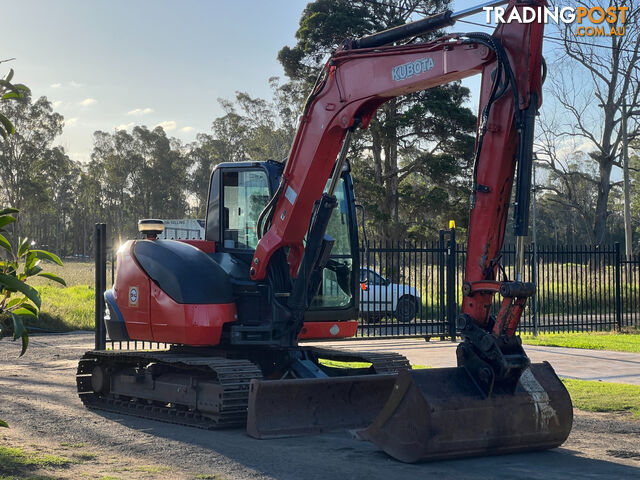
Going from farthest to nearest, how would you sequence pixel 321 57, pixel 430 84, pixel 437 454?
pixel 321 57 → pixel 430 84 → pixel 437 454

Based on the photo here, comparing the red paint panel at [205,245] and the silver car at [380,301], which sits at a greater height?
the red paint panel at [205,245]

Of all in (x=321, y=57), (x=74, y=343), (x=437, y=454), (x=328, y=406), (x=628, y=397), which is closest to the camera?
(x=437, y=454)

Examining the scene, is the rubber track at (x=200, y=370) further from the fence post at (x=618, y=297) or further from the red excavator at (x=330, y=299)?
the fence post at (x=618, y=297)

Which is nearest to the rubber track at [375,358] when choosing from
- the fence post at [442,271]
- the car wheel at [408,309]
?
the car wheel at [408,309]

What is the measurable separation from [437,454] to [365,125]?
11.4 feet

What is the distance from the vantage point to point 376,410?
8.51 meters

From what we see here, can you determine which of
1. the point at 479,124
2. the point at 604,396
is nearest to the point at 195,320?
the point at 479,124

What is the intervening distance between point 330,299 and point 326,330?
1.16ft

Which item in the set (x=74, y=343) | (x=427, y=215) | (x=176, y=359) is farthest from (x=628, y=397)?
(x=427, y=215)

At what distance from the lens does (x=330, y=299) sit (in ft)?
30.9

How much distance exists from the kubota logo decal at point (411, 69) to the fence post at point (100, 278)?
21.8 ft

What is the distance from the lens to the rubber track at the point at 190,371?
812 centimetres

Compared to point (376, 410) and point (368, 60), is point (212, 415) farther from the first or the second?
point (368, 60)

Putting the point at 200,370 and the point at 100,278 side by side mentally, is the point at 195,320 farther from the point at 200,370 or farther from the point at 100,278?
the point at 100,278
